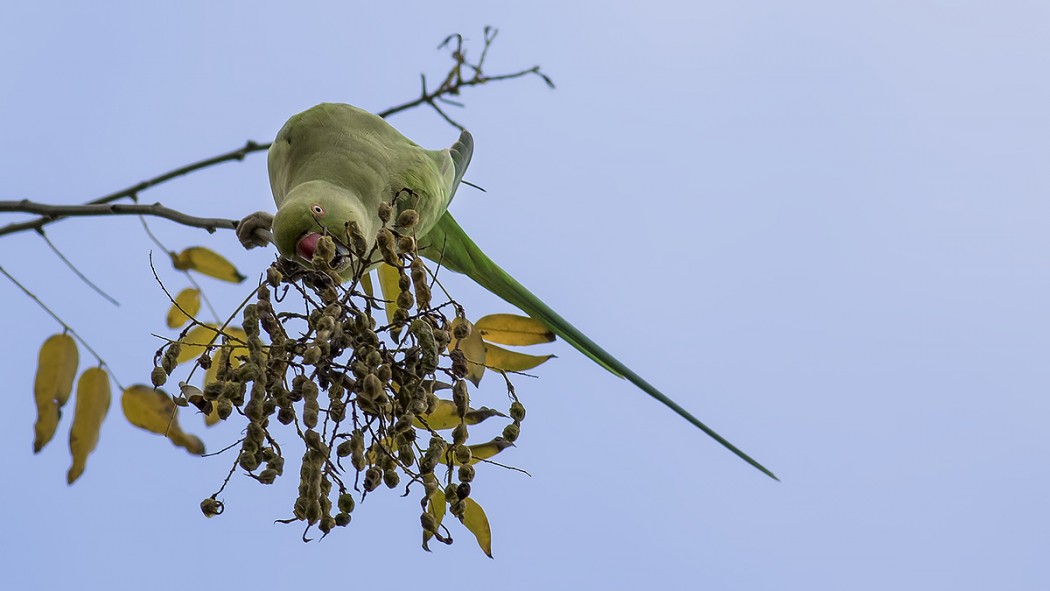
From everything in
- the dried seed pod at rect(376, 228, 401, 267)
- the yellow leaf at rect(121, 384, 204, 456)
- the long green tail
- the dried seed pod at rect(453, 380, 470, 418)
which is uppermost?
the long green tail

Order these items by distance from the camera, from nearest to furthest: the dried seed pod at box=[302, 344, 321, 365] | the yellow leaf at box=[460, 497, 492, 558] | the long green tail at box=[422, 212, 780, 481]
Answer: the dried seed pod at box=[302, 344, 321, 365]
the yellow leaf at box=[460, 497, 492, 558]
the long green tail at box=[422, 212, 780, 481]

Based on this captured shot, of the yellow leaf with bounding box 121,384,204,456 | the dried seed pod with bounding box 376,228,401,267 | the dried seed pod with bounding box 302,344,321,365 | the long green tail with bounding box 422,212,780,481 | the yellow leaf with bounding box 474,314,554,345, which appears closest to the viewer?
the dried seed pod with bounding box 302,344,321,365

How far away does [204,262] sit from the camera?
1505 millimetres

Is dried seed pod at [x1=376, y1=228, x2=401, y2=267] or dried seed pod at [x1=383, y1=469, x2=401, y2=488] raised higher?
dried seed pod at [x1=376, y1=228, x2=401, y2=267]

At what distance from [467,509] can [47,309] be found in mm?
750

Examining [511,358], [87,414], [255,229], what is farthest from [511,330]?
[87,414]

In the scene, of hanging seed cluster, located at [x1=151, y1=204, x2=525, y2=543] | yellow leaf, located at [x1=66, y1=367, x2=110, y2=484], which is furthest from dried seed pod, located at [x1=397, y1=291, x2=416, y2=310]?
yellow leaf, located at [x1=66, y1=367, x2=110, y2=484]

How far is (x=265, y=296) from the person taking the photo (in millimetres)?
1073

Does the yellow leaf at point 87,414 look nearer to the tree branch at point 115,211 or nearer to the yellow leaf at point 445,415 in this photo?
the tree branch at point 115,211

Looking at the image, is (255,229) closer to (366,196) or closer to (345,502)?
(366,196)

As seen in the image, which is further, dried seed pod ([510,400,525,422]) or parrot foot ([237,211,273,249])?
parrot foot ([237,211,273,249])

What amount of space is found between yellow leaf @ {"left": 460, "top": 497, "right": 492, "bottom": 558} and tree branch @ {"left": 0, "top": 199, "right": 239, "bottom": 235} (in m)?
0.53

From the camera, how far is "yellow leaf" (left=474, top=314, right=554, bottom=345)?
131cm

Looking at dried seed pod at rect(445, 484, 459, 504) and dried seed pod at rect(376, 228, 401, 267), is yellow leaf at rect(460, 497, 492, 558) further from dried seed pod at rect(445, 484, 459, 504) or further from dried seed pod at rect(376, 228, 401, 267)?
dried seed pod at rect(376, 228, 401, 267)
